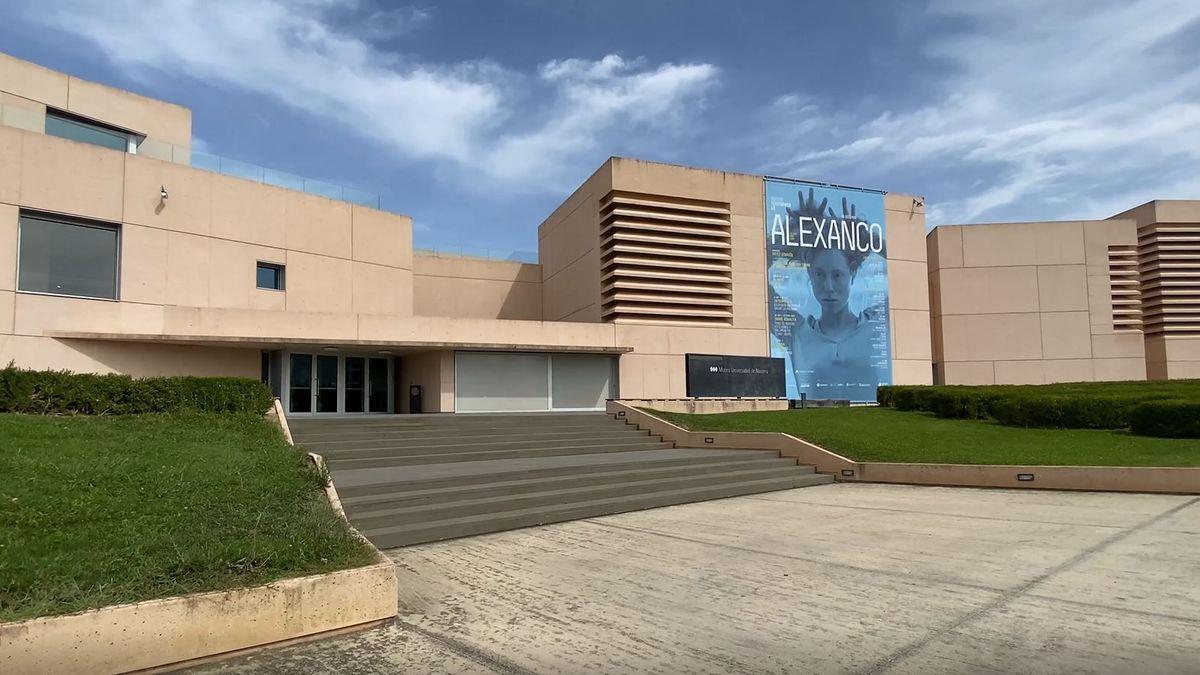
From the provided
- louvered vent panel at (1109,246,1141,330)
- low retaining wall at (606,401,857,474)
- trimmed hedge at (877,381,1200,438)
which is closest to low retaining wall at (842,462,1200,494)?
low retaining wall at (606,401,857,474)

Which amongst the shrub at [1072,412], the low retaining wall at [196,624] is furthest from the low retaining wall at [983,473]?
the low retaining wall at [196,624]

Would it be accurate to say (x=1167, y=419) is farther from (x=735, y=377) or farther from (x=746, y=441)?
(x=735, y=377)

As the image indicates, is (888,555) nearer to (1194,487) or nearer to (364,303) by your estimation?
(1194,487)

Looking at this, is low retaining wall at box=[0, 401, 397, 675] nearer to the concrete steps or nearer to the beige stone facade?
the concrete steps

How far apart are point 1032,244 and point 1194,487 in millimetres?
23721

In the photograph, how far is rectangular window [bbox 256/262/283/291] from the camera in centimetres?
2228

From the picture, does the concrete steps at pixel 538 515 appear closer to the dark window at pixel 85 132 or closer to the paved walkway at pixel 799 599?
the paved walkway at pixel 799 599

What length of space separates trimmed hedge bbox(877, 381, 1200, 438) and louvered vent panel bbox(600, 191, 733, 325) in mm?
7964

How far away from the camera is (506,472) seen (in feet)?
38.2

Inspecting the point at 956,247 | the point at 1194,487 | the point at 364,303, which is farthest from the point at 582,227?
the point at 1194,487

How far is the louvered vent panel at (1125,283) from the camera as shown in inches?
1299

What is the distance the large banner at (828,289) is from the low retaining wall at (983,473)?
35.3ft

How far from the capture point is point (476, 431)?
1747 centimetres

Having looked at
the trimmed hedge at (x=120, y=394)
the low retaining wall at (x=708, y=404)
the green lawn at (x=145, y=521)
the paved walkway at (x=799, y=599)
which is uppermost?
the trimmed hedge at (x=120, y=394)
